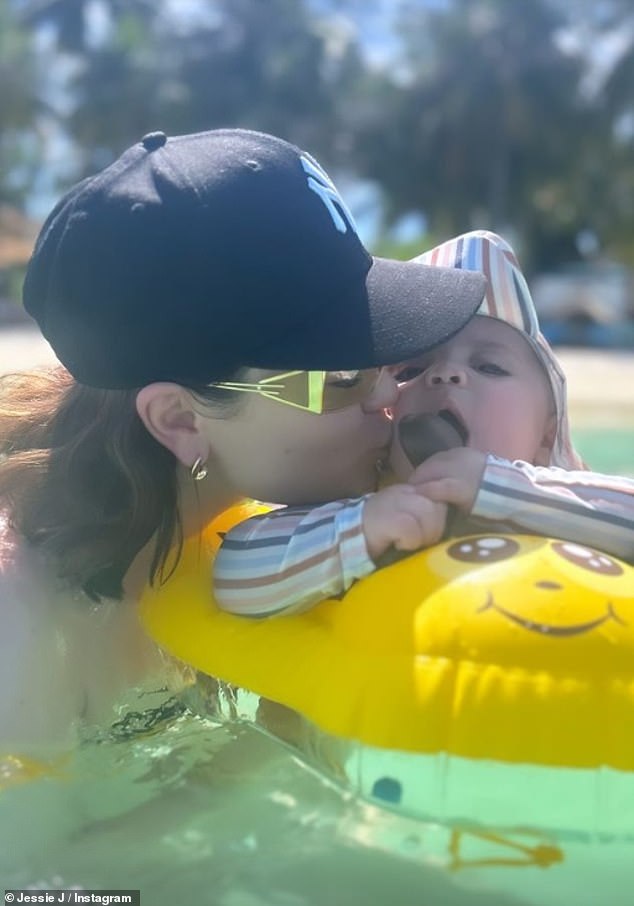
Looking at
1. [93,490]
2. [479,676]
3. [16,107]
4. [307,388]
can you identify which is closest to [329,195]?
[307,388]

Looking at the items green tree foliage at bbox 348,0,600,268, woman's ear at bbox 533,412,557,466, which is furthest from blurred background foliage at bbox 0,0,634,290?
woman's ear at bbox 533,412,557,466

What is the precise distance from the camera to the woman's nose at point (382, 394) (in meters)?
2.17

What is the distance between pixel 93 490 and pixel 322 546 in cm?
55

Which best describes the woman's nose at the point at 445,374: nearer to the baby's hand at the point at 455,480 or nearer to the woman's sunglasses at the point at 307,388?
the woman's sunglasses at the point at 307,388

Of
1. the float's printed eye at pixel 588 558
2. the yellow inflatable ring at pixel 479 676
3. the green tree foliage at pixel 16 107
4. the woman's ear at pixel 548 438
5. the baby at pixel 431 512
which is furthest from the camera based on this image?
the green tree foliage at pixel 16 107

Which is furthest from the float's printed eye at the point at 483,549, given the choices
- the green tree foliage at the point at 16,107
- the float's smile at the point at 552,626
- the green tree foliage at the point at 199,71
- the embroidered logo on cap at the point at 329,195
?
the green tree foliage at the point at 16,107

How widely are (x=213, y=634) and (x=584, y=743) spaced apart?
0.73 metres

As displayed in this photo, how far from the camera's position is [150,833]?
188cm

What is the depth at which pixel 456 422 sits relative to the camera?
2.26m

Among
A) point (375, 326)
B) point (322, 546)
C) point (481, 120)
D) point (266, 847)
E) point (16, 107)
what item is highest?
point (16, 107)

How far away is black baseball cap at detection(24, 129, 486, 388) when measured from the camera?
195 centimetres

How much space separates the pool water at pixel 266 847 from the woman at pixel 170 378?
0.18m

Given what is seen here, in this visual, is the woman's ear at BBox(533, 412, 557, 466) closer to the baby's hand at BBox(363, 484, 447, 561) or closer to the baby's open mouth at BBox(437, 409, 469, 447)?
the baby's open mouth at BBox(437, 409, 469, 447)

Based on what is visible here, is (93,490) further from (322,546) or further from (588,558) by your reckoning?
(588,558)
